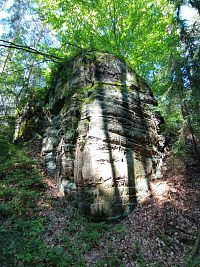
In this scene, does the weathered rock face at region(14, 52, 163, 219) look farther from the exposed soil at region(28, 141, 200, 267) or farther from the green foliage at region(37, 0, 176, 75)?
the green foliage at region(37, 0, 176, 75)

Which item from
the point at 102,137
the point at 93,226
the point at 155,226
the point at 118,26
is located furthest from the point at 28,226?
the point at 118,26

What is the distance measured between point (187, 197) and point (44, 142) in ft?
24.0

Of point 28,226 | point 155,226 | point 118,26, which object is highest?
point 118,26

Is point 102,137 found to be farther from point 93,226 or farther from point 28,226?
point 28,226

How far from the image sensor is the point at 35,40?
22672 mm

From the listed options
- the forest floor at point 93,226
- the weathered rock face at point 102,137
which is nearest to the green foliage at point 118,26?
the weathered rock face at point 102,137

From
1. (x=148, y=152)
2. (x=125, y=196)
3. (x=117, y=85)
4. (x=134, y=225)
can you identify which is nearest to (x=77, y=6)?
(x=117, y=85)

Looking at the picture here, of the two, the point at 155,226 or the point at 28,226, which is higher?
the point at 28,226

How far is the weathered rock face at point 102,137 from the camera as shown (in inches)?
310

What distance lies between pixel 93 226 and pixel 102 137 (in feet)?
10.7

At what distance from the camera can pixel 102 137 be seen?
840cm

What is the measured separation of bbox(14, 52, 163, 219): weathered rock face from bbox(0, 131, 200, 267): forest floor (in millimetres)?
635

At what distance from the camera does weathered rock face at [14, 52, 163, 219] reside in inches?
310

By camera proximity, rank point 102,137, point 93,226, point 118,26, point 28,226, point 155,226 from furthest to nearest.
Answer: point 118,26
point 102,137
point 93,226
point 155,226
point 28,226
